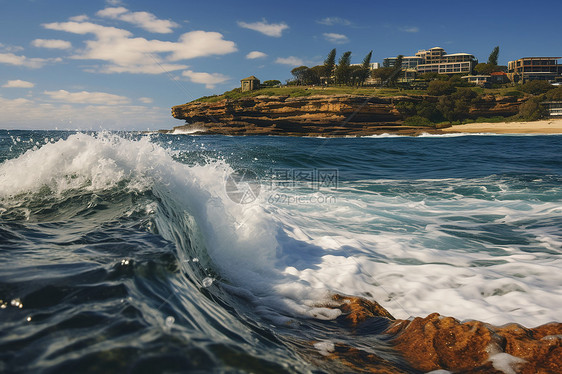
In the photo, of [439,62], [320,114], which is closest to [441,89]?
[320,114]

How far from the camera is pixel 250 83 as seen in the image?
84812 mm

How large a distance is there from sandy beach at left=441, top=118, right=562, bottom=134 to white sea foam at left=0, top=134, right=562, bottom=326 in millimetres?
48327

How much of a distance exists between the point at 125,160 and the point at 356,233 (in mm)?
4476

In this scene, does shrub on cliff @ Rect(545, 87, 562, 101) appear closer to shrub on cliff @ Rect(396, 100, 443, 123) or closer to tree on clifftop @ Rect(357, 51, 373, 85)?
shrub on cliff @ Rect(396, 100, 443, 123)

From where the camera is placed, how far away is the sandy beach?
4541cm

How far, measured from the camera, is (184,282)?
2520mm

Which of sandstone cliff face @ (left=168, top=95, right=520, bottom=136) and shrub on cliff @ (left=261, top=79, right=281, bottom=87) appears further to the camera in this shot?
shrub on cliff @ (left=261, top=79, right=281, bottom=87)

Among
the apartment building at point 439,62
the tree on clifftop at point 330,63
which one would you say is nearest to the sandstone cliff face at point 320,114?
the tree on clifftop at point 330,63

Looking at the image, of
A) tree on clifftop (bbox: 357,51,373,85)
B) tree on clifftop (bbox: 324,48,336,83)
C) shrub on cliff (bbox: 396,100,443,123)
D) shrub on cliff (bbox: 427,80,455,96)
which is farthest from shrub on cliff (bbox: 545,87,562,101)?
tree on clifftop (bbox: 324,48,336,83)

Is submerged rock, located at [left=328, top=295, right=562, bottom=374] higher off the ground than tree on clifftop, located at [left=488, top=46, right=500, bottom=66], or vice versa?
tree on clifftop, located at [left=488, top=46, right=500, bottom=66]

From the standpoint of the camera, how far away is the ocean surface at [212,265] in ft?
5.46

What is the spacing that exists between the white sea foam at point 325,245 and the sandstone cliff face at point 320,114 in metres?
49.2

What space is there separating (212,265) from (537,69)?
127 meters

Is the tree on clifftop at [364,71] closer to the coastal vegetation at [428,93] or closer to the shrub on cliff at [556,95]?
the coastal vegetation at [428,93]
